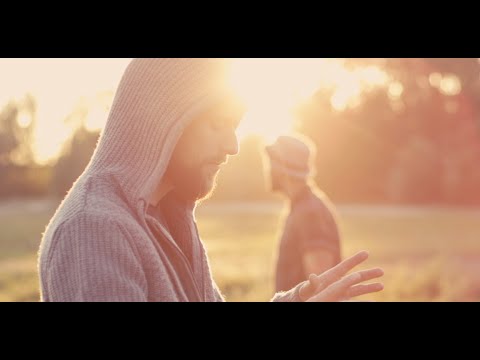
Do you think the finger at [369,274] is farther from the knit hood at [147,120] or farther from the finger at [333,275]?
the knit hood at [147,120]

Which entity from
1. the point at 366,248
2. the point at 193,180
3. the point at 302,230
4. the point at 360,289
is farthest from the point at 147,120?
the point at 366,248

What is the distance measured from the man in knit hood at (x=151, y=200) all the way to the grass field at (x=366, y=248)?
7.96 meters

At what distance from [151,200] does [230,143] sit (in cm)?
32

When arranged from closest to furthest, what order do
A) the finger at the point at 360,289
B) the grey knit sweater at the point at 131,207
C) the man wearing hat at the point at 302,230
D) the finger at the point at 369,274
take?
the grey knit sweater at the point at 131,207 → the finger at the point at 369,274 → the finger at the point at 360,289 → the man wearing hat at the point at 302,230

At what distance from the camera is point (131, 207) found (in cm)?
217

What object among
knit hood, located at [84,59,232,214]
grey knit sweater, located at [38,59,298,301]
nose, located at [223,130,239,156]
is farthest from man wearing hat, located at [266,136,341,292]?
knit hood, located at [84,59,232,214]

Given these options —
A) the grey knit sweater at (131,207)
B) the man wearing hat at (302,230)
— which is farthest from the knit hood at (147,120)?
the man wearing hat at (302,230)

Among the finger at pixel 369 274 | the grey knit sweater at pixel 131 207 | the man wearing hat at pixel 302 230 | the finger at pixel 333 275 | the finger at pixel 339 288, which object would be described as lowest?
the finger at pixel 339 288

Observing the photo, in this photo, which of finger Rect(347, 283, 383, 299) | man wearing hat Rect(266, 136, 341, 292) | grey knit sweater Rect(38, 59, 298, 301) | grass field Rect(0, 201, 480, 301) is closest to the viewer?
grey knit sweater Rect(38, 59, 298, 301)

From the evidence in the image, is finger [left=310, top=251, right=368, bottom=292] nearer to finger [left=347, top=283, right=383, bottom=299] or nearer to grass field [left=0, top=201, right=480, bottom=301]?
finger [left=347, top=283, right=383, bottom=299]

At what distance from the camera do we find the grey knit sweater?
6.37 ft

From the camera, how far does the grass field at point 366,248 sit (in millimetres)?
11023

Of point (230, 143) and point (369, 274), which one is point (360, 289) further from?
point (230, 143)
